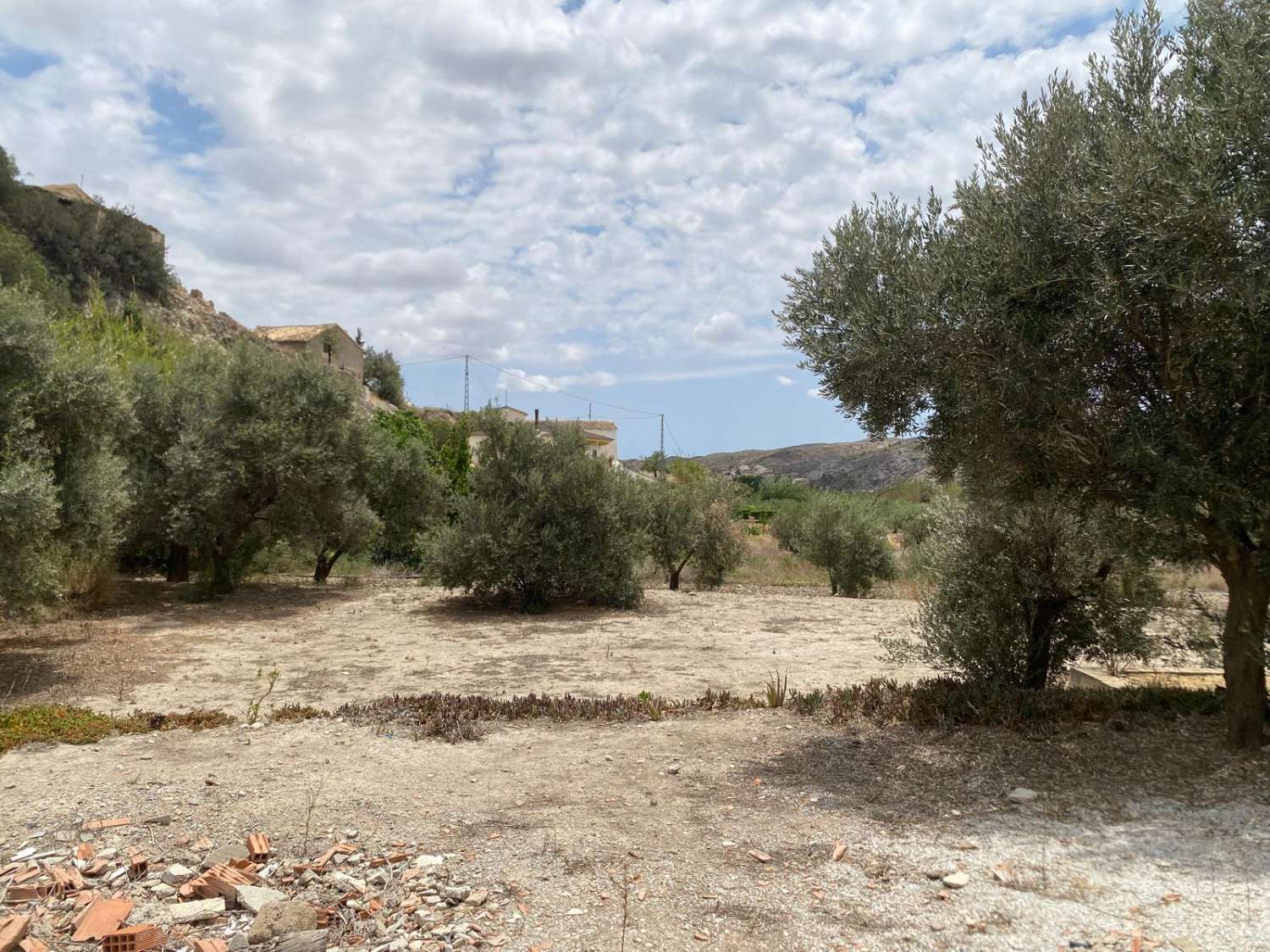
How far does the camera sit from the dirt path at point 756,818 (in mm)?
3746

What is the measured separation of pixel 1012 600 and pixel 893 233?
321 cm

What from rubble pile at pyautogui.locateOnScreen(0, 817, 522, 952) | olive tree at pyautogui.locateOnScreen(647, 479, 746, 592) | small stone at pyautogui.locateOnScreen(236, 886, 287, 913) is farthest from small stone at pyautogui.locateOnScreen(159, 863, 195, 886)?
olive tree at pyautogui.locateOnScreen(647, 479, 746, 592)

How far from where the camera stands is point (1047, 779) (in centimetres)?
568

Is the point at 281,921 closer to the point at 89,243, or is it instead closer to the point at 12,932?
the point at 12,932

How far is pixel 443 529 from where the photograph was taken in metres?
17.0

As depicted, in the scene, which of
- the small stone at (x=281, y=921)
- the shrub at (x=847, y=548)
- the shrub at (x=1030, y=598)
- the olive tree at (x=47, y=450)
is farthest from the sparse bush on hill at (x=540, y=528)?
the small stone at (x=281, y=921)

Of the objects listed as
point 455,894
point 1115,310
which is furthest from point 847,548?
point 455,894

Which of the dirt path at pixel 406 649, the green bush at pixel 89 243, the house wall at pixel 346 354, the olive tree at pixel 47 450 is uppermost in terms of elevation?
the green bush at pixel 89 243

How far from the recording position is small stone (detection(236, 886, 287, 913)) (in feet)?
12.8

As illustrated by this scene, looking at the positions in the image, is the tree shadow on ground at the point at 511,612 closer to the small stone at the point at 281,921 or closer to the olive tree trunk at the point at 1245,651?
the olive tree trunk at the point at 1245,651

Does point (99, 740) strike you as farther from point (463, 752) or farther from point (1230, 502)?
point (1230, 502)

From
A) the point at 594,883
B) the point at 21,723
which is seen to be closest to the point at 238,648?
the point at 21,723

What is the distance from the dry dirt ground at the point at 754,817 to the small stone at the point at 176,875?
29 cm

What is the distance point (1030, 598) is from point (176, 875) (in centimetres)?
630
